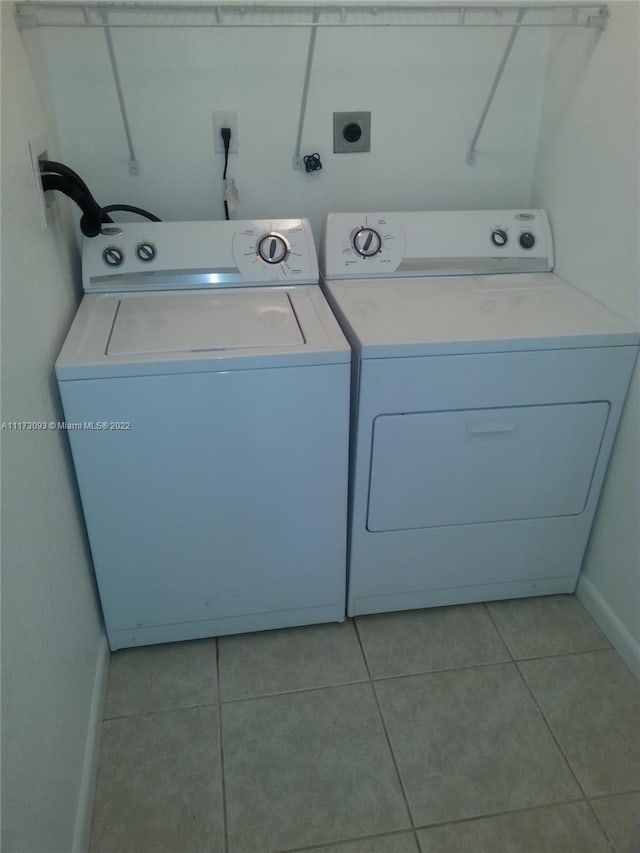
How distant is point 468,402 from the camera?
60.1 inches

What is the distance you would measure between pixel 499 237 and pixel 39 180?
4.03ft

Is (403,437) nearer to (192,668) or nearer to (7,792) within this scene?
(192,668)

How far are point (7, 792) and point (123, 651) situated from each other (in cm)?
84

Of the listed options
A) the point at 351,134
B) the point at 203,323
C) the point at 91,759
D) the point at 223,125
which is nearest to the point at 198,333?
the point at 203,323

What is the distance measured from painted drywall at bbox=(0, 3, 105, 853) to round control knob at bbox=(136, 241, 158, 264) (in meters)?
0.21

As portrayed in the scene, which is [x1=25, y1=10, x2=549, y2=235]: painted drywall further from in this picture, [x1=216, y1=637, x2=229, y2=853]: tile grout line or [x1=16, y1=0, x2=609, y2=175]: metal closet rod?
[x1=216, y1=637, x2=229, y2=853]: tile grout line

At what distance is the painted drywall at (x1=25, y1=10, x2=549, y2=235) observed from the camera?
1743mm

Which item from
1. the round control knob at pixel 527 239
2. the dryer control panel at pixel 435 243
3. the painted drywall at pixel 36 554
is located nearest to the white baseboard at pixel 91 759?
the painted drywall at pixel 36 554

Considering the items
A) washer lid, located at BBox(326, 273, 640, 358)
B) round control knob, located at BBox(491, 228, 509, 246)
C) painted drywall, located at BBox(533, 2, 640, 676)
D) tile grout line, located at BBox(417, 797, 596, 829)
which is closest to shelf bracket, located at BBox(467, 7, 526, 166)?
painted drywall, located at BBox(533, 2, 640, 676)

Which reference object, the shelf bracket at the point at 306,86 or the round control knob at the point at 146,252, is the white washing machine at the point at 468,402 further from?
the round control knob at the point at 146,252

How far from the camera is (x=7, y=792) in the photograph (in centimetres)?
89

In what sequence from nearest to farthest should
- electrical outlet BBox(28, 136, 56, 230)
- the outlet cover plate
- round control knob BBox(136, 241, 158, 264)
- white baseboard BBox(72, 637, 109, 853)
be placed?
white baseboard BBox(72, 637, 109, 853), electrical outlet BBox(28, 136, 56, 230), round control knob BBox(136, 241, 158, 264), the outlet cover plate

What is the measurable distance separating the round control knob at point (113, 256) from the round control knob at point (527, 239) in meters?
1.12

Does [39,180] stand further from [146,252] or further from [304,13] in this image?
[304,13]
